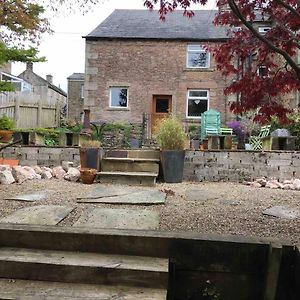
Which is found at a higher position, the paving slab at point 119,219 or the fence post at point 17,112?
the fence post at point 17,112

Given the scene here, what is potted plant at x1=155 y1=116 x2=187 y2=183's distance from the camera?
6051 mm

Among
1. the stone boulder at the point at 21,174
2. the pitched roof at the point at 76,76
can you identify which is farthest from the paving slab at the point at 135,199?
the pitched roof at the point at 76,76

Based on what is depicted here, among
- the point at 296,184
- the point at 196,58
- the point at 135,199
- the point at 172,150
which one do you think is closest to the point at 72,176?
the point at 172,150

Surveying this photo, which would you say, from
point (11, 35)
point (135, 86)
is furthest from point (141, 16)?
point (11, 35)

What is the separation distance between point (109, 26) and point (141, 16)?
6.02 ft

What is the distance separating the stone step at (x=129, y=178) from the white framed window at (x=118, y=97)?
9422 millimetres

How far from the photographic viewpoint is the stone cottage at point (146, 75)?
14812 mm

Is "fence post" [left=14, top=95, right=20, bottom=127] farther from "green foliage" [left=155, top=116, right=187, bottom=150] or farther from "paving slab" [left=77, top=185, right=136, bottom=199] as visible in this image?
"paving slab" [left=77, top=185, right=136, bottom=199]

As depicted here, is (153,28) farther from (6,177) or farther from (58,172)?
(6,177)

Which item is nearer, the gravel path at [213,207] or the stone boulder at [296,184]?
the gravel path at [213,207]

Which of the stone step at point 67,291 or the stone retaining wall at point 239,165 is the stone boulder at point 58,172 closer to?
the stone retaining wall at point 239,165

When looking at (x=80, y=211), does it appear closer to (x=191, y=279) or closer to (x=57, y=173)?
(x=191, y=279)

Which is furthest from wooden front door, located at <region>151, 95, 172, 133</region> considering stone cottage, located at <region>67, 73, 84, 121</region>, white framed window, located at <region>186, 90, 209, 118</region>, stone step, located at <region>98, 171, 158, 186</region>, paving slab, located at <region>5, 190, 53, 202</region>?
Answer: paving slab, located at <region>5, 190, 53, 202</region>

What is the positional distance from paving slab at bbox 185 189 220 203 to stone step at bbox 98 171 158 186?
825mm
